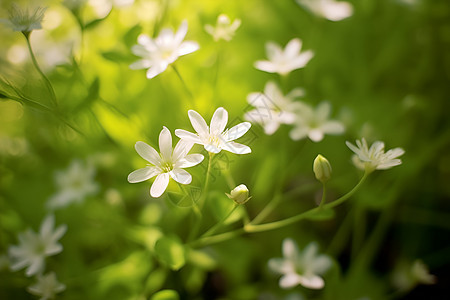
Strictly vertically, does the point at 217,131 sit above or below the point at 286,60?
below

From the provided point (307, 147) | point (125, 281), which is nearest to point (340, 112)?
point (307, 147)

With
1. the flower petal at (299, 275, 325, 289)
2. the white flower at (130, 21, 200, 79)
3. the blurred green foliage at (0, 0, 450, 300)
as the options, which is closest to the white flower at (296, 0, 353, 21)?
the blurred green foliage at (0, 0, 450, 300)

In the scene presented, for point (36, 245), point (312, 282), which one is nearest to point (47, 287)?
point (36, 245)

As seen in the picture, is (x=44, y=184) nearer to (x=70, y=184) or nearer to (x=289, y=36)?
(x=70, y=184)

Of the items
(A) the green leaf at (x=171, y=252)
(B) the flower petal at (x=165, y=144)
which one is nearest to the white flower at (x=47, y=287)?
(A) the green leaf at (x=171, y=252)

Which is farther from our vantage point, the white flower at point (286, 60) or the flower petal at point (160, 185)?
the white flower at point (286, 60)

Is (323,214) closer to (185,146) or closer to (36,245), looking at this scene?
(185,146)

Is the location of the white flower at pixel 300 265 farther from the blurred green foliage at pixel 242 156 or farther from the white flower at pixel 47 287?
the white flower at pixel 47 287

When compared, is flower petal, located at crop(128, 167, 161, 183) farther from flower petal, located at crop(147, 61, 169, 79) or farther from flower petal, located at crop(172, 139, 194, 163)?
flower petal, located at crop(147, 61, 169, 79)
